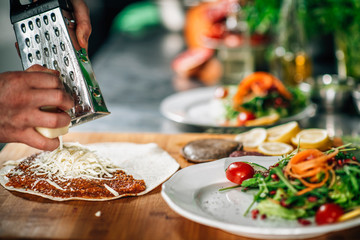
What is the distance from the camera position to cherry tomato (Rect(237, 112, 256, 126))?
3179 mm

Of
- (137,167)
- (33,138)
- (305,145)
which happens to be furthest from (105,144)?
(305,145)

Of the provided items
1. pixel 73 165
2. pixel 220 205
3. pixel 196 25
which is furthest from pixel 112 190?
pixel 196 25

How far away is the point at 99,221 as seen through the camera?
1.87 m

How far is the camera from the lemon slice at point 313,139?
255 cm

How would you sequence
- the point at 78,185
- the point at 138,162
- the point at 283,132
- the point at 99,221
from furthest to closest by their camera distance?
the point at 283,132
the point at 138,162
the point at 78,185
the point at 99,221

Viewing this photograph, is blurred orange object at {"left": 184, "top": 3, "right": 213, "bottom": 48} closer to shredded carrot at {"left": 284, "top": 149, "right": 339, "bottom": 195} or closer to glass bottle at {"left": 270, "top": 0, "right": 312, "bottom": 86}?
glass bottle at {"left": 270, "top": 0, "right": 312, "bottom": 86}

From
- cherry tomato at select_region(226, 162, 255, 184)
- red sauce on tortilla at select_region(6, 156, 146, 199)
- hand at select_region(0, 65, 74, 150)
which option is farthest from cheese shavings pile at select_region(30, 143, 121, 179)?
cherry tomato at select_region(226, 162, 255, 184)

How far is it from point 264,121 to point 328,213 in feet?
4.83

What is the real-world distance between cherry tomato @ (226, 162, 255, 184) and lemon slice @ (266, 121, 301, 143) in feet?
2.28

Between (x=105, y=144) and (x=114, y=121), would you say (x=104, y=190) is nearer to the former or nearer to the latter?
(x=105, y=144)

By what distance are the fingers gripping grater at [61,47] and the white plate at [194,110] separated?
3.59 ft

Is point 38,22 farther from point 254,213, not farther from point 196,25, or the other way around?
point 196,25

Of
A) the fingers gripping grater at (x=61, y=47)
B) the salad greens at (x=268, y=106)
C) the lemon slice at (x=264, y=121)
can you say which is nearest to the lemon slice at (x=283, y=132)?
the lemon slice at (x=264, y=121)

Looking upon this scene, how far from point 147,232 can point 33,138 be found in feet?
2.19
